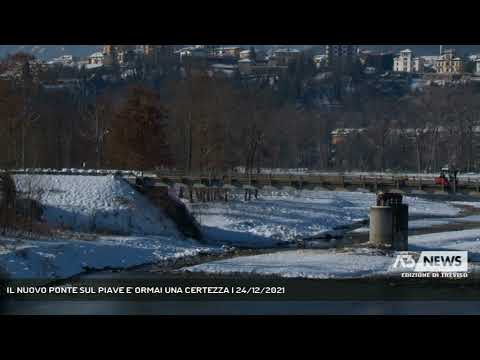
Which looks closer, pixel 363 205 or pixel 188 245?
pixel 188 245

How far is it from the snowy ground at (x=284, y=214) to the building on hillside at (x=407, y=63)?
23.4 ft

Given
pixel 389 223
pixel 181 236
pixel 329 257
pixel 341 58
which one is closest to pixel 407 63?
pixel 341 58

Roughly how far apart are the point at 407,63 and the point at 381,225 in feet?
18.8

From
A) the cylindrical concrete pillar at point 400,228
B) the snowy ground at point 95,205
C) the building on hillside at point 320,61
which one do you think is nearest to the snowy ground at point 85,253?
the snowy ground at point 95,205

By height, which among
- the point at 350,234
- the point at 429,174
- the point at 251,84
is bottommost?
the point at 350,234

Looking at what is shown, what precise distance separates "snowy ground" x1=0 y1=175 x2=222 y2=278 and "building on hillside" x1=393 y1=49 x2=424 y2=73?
627cm

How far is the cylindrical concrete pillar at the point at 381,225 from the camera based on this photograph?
1816cm

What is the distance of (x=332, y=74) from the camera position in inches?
645

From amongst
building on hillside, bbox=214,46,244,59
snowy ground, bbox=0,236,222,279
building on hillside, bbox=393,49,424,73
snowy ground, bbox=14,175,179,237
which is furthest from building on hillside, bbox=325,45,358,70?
snowy ground, bbox=14,175,179,237

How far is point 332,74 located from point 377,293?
19.3ft

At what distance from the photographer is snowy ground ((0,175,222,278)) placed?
14.2 meters

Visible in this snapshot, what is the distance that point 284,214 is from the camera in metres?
25.3
